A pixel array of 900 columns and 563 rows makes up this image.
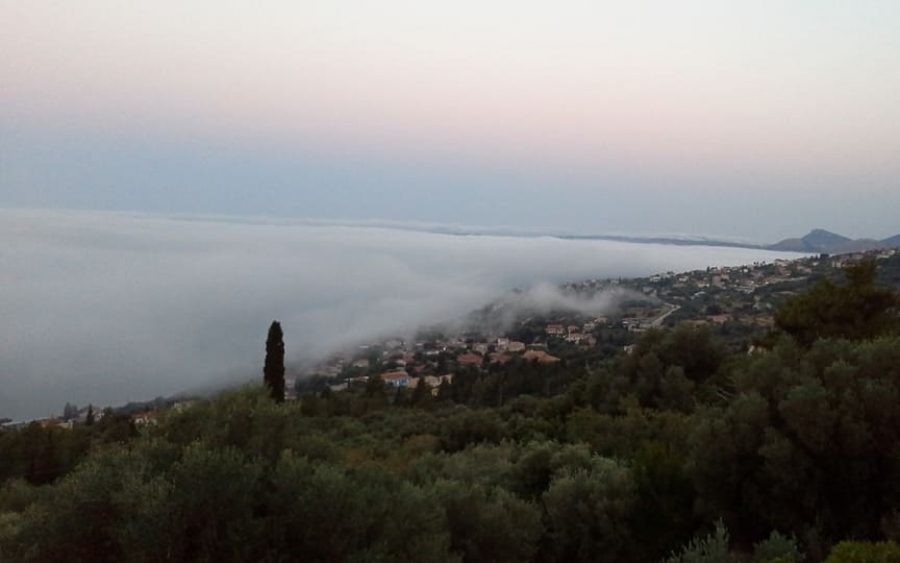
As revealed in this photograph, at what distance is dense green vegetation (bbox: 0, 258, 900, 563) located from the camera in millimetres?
4660

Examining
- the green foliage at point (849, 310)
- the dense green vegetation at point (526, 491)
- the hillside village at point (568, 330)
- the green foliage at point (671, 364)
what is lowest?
the hillside village at point (568, 330)

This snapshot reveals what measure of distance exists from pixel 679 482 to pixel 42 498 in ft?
23.0

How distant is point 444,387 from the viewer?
36656 millimetres

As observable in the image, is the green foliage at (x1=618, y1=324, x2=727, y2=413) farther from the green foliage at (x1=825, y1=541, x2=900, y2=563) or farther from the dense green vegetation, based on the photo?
the green foliage at (x1=825, y1=541, x2=900, y2=563)

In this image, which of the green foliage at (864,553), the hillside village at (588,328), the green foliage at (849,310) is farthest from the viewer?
the hillside village at (588,328)

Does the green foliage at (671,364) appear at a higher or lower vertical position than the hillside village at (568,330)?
higher

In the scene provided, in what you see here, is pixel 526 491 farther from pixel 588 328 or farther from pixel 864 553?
pixel 588 328

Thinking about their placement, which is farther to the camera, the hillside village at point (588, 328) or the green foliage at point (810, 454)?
the hillside village at point (588, 328)

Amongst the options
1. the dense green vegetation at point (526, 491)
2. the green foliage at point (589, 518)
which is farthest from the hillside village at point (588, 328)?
the green foliage at point (589, 518)

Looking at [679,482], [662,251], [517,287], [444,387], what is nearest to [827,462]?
[679,482]

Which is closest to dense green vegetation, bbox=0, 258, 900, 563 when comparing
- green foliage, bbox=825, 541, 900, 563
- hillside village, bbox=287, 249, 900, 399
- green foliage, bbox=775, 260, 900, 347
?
green foliage, bbox=825, 541, 900, 563

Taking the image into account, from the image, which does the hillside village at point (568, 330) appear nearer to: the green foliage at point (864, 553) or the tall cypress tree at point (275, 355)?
the tall cypress tree at point (275, 355)

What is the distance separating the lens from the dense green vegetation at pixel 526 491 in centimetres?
466

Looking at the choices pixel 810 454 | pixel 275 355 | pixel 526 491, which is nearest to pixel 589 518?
pixel 526 491
